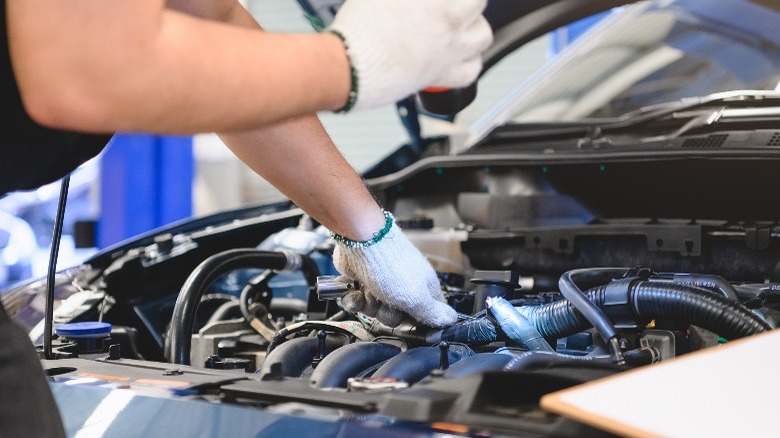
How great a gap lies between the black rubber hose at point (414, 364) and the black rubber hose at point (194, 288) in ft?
1.39

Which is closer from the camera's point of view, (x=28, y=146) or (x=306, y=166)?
(x=28, y=146)

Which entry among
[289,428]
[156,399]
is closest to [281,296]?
[156,399]

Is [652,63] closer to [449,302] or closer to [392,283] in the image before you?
[449,302]

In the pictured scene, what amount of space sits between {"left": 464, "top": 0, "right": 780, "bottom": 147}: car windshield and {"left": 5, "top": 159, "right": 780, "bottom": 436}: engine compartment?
0.33m

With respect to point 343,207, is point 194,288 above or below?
below

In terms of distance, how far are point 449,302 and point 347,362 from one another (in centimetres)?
45

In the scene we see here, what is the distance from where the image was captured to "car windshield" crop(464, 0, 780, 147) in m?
1.78

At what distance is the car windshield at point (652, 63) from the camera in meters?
1.78

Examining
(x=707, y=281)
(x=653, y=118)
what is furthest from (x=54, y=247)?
(x=653, y=118)

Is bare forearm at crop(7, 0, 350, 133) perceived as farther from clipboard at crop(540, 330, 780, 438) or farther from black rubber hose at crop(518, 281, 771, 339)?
black rubber hose at crop(518, 281, 771, 339)

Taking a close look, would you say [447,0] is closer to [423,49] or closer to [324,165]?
[423,49]

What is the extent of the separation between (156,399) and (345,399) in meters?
0.24

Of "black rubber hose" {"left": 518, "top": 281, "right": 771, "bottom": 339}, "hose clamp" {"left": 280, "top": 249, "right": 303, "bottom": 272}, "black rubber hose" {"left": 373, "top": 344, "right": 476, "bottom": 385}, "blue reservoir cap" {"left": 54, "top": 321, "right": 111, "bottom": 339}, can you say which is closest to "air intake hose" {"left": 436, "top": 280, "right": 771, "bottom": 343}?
"black rubber hose" {"left": 518, "top": 281, "right": 771, "bottom": 339}

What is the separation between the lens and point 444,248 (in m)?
1.78
